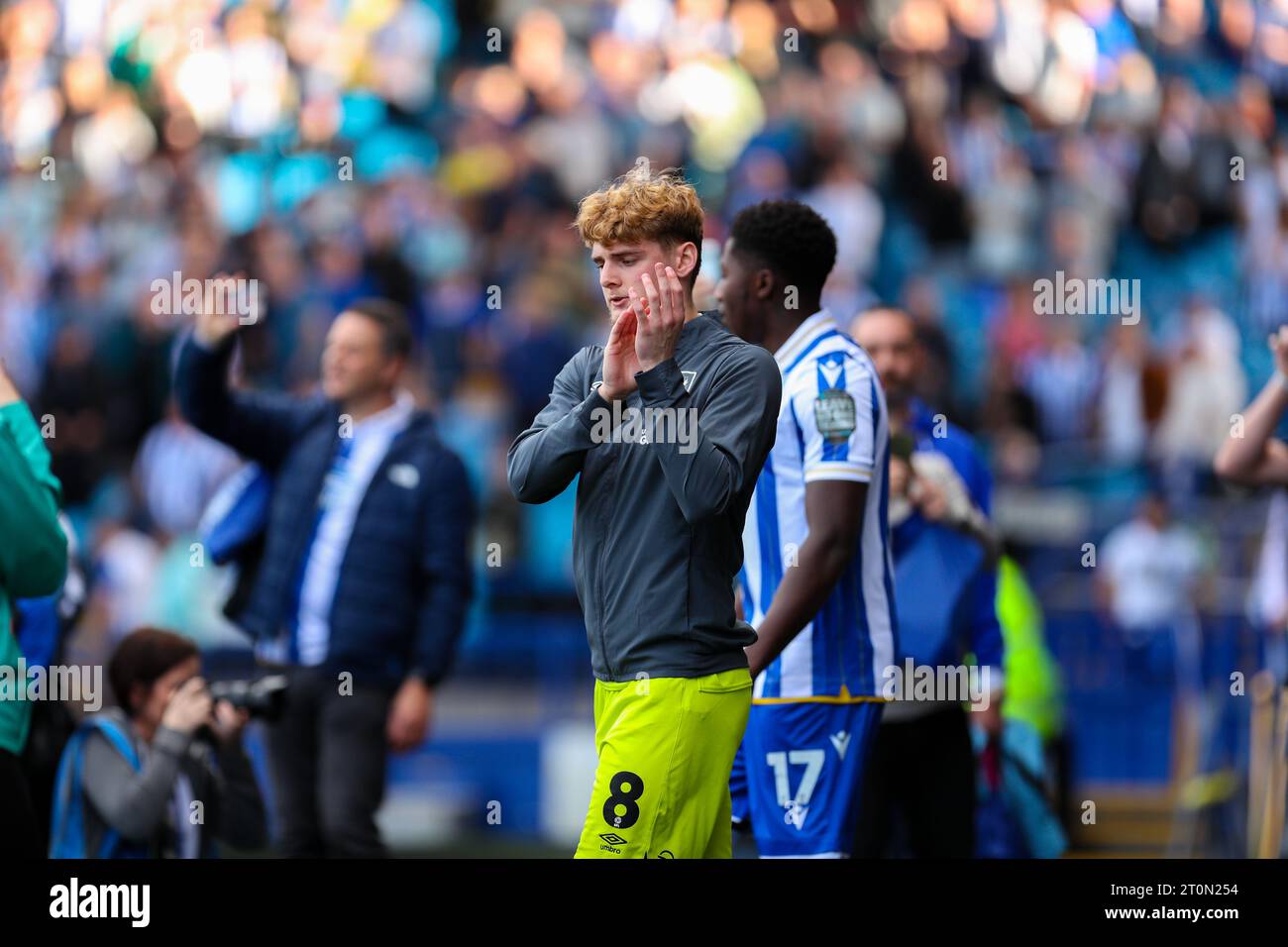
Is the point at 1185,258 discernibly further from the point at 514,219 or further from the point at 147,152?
the point at 147,152

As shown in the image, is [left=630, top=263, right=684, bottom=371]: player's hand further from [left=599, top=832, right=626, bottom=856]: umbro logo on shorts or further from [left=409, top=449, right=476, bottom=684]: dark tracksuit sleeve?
[left=409, top=449, right=476, bottom=684]: dark tracksuit sleeve

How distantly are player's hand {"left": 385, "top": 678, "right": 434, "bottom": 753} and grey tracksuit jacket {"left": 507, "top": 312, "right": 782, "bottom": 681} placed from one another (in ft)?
9.31

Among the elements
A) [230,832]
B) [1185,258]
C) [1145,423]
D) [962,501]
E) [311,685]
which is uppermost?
[1185,258]

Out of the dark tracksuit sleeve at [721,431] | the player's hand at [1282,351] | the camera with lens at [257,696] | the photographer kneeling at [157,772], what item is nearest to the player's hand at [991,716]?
the player's hand at [1282,351]

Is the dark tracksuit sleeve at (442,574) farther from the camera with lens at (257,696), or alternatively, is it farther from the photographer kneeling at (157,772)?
the photographer kneeling at (157,772)

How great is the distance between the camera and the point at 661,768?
4.45m

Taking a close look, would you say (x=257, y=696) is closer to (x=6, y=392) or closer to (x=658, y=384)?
(x=6, y=392)

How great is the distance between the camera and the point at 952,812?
21.1 ft

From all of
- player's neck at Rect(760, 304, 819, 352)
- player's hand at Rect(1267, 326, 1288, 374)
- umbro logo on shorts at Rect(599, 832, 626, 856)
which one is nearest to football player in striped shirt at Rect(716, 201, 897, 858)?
player's neck at Rect(760, 304, 819, 352)

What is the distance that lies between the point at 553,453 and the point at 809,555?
1112 mm

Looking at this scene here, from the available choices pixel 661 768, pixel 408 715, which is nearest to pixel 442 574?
pixel 408 715

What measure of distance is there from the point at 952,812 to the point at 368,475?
274 cm

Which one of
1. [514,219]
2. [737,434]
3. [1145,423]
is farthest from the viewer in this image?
[514,219]
